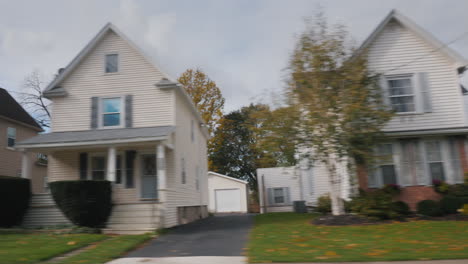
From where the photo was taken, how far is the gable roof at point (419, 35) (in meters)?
14.6

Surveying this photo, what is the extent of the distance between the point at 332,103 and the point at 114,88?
913 centimetres

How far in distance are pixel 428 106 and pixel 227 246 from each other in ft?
34.2

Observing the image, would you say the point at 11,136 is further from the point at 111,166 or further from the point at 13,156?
the point at 111,166

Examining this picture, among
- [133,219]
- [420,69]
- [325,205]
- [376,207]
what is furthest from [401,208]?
[133,219]

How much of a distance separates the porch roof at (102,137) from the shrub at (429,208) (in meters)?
9.28

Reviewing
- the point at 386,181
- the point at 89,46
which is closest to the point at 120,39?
the point at 89,46

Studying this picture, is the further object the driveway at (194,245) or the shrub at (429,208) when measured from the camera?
the shrub at (429,208)

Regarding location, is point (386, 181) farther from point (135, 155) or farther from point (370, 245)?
point (135, 155)

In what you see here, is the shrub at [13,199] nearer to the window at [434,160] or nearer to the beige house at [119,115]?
the beige house at [119,115]

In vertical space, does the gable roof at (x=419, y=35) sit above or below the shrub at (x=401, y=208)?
above

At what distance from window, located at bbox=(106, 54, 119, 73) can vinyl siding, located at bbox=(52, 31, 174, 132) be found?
0.56 ft

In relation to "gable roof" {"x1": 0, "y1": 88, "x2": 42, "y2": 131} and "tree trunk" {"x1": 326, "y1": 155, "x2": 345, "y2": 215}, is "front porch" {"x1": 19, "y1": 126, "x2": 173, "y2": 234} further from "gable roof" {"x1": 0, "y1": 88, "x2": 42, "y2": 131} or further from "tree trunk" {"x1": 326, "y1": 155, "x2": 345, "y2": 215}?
"gable roof" {"x1": 0, "y1": 88, "x2": 42, "y2": 131}

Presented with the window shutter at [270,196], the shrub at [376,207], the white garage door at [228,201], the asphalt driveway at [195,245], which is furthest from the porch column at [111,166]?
the white garage door at [228,201]

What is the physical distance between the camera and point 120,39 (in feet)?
52.5
